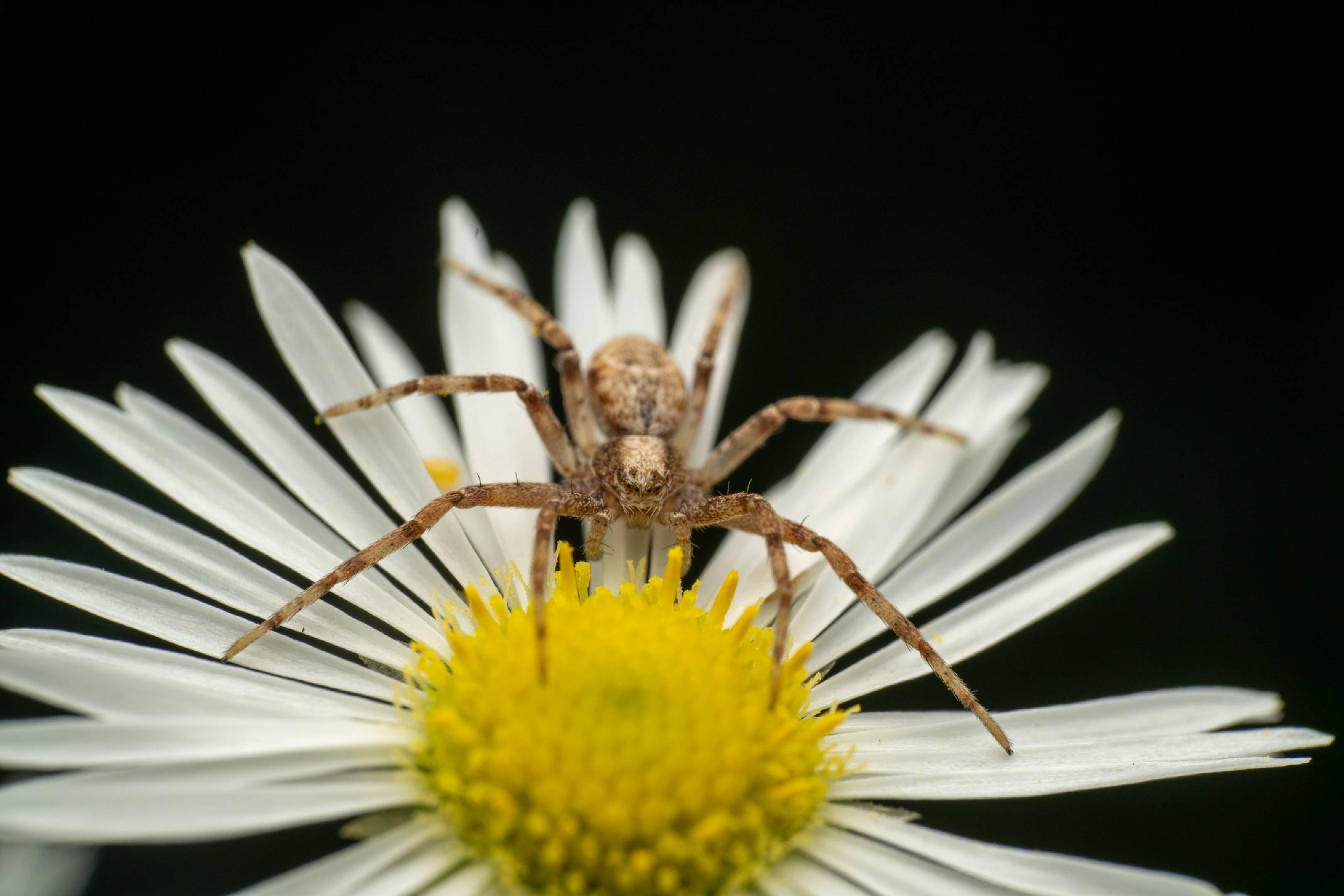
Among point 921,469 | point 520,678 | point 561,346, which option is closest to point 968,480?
point 921,469

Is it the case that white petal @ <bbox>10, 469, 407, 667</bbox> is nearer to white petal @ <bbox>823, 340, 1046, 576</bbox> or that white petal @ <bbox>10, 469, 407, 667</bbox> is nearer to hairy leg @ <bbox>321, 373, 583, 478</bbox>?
hairy leg @ <bbox>321, 373, 583, 478</bbox>

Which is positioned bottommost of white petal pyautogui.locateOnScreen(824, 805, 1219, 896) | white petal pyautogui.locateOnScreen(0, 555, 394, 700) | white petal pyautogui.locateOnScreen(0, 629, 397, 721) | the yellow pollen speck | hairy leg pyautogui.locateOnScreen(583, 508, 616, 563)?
white petal pyautogui.locateOnScreen(824, 805, 1219, 896)

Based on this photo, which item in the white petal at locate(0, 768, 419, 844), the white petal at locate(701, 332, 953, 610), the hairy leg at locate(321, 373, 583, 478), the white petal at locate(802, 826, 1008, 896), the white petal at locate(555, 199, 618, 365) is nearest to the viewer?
the white petal at locate(0, 768, 419, 844)

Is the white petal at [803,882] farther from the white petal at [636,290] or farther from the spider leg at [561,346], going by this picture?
the white petal at [636,290]

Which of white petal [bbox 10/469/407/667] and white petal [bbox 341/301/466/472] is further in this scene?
white petal [bbox 341/301/466/472]

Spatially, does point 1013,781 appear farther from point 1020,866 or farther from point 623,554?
point 623,554

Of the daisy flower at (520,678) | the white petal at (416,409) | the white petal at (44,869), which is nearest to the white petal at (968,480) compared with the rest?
the daisy flower at (520,678)

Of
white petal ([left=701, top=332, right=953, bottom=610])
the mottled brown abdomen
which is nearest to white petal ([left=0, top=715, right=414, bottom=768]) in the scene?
white petal ([left=701, top=332, right=953, bottom=610])

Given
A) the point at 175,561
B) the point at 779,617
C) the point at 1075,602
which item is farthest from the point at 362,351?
the point at 1075,602
